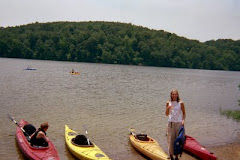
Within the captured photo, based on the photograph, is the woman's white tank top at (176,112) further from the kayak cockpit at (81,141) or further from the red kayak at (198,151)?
the kayak cockpit at (81,141)

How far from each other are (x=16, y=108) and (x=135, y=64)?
99.6 meters

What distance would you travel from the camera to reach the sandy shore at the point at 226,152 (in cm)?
1191

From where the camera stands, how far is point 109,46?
383 feet

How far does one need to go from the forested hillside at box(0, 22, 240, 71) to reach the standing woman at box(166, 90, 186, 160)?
10110 cm

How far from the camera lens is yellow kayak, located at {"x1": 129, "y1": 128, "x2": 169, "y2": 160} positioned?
35.3ft

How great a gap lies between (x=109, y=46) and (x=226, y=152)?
106002 mm

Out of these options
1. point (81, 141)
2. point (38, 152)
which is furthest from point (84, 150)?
point (38, 152)

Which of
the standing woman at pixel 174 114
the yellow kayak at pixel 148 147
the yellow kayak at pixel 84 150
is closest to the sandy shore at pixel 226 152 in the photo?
the yellow kayak at pixel 148 147

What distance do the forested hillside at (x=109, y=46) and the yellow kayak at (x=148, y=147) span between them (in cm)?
9761

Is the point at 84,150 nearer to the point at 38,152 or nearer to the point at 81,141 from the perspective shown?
the point at 81,141

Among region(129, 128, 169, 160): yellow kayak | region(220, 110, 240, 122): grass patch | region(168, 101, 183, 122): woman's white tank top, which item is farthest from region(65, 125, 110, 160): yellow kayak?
region(220, 110, 240, 122): grass patch

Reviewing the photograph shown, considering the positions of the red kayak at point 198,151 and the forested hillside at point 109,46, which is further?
the forested hillside at point 109,46

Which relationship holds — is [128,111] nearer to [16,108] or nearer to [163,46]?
[16,108]

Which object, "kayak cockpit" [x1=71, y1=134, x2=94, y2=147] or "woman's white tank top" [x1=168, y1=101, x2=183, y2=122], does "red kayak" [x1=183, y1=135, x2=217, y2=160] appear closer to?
"woman's white tank top" [x1=168, y1=101, x2=183, y2=122]
